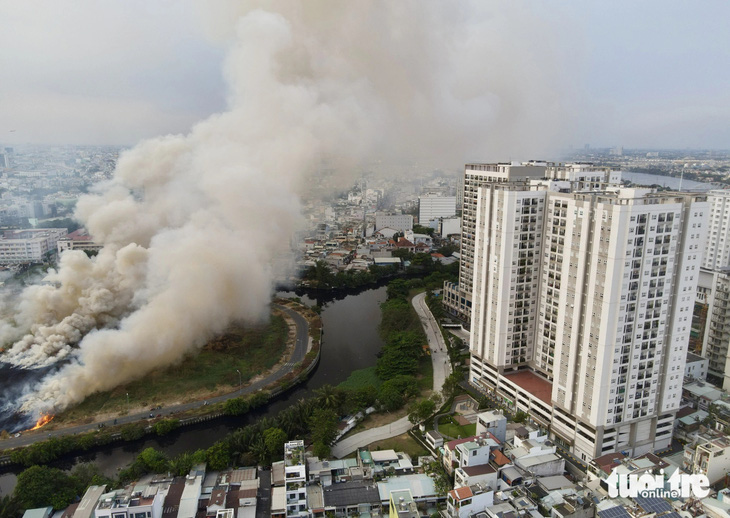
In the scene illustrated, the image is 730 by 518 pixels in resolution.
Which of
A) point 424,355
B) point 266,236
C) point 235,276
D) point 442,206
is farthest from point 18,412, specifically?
point 442,206

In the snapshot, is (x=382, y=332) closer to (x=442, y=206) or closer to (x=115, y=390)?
(x=115, y=390)

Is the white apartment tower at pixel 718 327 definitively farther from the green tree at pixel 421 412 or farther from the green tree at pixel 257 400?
the green tree at pixel 257 400

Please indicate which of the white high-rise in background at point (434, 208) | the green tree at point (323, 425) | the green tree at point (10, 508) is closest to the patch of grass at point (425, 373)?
the green tree at point (323, 425)

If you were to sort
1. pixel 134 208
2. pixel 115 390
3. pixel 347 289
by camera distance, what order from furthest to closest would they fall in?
pixel 347 289
pixel 134 208
pixel 115 390

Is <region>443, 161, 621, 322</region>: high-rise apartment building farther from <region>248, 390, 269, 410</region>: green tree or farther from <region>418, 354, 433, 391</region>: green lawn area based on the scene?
<region>248, 390, 269, 410</region>: green tree

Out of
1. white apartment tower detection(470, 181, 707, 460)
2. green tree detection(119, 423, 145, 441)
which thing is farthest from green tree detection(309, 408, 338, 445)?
white apartment tower detection(470, 181, 707, 460)
